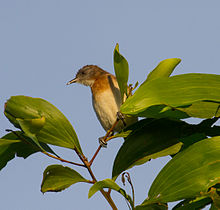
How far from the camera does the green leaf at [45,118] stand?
5.39 ft

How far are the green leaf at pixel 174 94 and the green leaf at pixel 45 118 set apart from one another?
0.30m

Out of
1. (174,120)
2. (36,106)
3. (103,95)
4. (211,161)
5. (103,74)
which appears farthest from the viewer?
(103,74)

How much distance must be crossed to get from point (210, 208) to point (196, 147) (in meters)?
0.35

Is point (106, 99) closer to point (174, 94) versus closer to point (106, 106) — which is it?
point (106, 106)

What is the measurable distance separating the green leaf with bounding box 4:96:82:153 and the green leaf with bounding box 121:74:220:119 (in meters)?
0.30

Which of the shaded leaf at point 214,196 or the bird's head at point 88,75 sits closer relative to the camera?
the shaded leaf at point 214,196

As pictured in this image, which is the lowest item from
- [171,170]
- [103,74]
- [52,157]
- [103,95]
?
[171,170]

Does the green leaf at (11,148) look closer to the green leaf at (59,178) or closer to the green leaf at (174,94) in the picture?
the green leaf at (59,178)

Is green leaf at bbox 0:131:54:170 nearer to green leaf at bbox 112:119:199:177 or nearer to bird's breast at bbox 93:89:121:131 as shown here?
green leaf at bbox 112:119:199:177

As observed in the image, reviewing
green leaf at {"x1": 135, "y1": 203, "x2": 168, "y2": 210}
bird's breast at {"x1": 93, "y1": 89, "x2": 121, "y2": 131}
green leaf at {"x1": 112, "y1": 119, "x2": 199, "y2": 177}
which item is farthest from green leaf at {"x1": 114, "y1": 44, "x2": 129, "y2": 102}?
bird's breast at {"x1": 93, "y1": 89, "x2": 121, "y2": 131}

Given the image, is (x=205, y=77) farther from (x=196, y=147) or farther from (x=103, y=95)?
(x=103, y=95)

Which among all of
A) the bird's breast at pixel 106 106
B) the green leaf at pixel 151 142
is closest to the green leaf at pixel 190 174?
the green leaf at pixel 151 142

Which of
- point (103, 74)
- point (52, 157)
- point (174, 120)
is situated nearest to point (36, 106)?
point (52, 157)

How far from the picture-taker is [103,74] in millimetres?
3715
